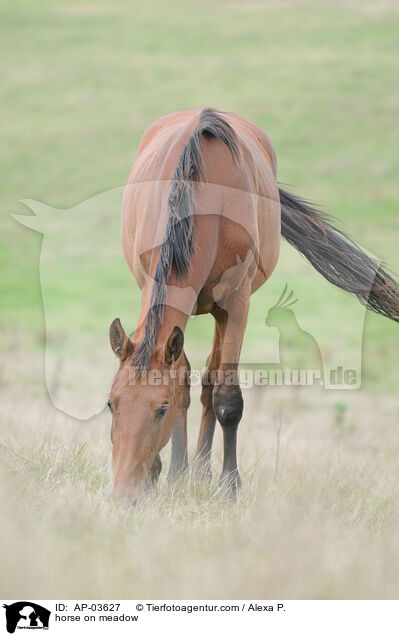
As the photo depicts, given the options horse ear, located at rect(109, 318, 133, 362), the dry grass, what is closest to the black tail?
the dry grass

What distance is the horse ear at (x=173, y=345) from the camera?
12.0 ft

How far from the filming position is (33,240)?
78.3ft

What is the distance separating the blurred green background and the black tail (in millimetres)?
9861

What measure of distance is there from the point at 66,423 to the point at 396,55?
30.3m

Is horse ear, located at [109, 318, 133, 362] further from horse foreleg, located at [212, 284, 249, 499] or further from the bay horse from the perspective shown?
horse foreleg, located at [212, 284, 249, 499]

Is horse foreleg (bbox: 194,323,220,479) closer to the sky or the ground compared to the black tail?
closer to the ground

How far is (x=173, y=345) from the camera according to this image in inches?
145

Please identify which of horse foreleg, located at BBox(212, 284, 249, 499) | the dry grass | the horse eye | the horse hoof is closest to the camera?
the dry grass

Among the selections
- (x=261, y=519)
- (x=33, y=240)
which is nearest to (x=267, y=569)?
(x=261, y=519)

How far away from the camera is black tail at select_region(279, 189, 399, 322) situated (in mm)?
5742
